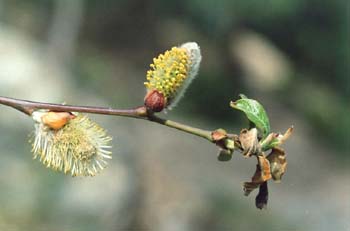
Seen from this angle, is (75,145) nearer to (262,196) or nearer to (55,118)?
(55,118)

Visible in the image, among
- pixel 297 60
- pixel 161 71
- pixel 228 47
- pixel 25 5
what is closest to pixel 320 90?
pixel 297 60

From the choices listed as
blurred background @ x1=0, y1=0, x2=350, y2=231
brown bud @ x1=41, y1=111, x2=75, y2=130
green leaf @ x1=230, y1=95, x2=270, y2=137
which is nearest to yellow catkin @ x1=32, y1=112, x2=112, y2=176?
brown bud @ x1=41, y1=111, x2=75, y2=130

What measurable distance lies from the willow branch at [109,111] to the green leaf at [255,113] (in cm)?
5

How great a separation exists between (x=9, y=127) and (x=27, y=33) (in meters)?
2.06

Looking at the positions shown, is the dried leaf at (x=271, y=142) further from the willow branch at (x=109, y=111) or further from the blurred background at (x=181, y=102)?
the blurred background at (x=181, y=102)

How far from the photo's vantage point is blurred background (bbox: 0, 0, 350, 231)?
398 cm

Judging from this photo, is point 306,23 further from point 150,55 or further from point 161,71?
point 161,71

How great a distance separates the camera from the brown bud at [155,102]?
1.00 metres

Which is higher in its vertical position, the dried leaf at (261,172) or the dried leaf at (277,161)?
the dried leaf at (277,161)

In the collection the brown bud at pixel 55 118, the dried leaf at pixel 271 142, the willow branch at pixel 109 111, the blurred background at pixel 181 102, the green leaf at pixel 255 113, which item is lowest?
the brown bud at pixel 55 118

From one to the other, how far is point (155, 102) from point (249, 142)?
0.41 feet

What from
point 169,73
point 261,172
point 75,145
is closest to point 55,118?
point 75,145

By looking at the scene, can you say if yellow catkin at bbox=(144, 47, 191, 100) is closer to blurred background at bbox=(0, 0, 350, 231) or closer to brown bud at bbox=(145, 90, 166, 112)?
brown bud at bbox=(145, 90, 166, 112)

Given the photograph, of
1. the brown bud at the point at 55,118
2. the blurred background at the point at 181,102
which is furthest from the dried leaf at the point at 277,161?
the blurred background at the point at 181,102
